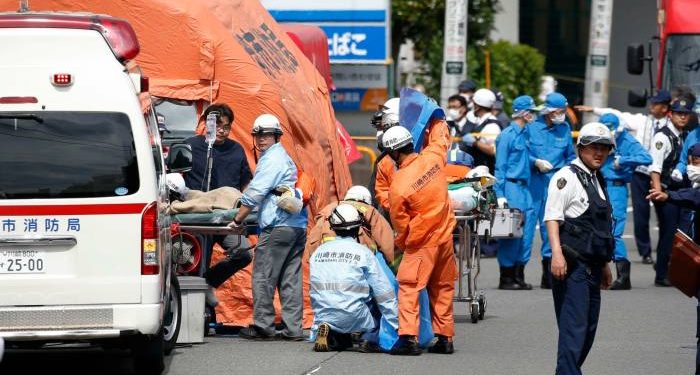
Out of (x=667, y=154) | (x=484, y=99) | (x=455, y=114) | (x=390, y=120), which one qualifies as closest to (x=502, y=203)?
(x=390, y=120)

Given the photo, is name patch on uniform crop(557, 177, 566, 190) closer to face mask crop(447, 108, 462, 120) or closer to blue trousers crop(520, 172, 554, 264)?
blue trousers crop(520, 172, 554, 264)

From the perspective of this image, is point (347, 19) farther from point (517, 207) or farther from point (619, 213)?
point (619, 213)

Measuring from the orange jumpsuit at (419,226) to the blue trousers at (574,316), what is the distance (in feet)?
6.40

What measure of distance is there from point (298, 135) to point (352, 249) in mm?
2980

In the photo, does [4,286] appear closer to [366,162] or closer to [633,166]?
[633,166]

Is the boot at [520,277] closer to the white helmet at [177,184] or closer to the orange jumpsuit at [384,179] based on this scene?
the orange jumpsuit at [384,179]

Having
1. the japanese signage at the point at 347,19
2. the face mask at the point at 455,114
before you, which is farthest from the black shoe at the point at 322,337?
the japanese signage at the point at 347,19

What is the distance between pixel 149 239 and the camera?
1023 centimetres

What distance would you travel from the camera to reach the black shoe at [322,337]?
12055 millimetres

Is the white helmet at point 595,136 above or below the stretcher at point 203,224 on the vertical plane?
above

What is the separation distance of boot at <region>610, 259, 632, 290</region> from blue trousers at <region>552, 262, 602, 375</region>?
620cm

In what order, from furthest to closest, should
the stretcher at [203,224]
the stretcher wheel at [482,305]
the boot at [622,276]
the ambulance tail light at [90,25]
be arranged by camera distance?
the boot at [622,276] < the stretcher wheel at [482,305] < the stretcher at [203,224] < the ambulance tail light at [90,25]

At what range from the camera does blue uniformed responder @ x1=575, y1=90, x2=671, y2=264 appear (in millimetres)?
17062

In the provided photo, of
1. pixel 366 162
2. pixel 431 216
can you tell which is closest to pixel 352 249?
pixel 431 216
